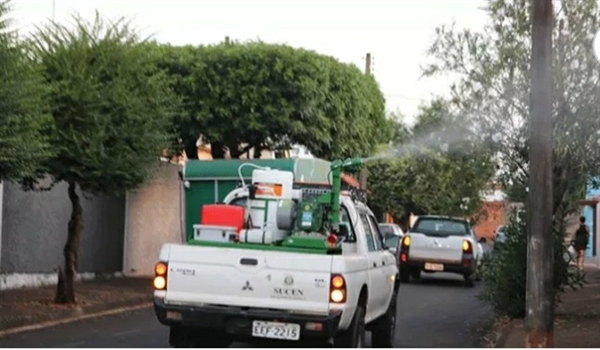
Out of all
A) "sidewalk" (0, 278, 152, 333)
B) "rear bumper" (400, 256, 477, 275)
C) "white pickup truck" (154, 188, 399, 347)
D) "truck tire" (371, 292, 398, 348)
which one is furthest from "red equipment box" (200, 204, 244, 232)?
"rear bumper" (400, 256, 477, 275)

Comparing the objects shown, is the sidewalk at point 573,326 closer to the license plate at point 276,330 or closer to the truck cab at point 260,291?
the truck cab at point 260,291

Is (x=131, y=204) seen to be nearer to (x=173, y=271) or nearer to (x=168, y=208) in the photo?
(x=168, y=208)

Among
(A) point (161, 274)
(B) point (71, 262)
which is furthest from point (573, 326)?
(B) point (71, 262)

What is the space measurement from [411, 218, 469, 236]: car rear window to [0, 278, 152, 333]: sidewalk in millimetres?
7369

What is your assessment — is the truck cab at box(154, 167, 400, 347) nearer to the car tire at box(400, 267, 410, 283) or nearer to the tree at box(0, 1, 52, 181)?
the tree at box(0, 1, 52, 181)

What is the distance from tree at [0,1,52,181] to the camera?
13.5m

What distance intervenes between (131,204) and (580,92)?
13778 millimetres

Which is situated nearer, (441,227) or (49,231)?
(49,231)

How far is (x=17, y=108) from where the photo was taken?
44.5 feet

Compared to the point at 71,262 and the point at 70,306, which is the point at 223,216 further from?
the point at 71,262

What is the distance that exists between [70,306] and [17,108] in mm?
5067

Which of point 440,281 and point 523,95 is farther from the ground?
point 523,95

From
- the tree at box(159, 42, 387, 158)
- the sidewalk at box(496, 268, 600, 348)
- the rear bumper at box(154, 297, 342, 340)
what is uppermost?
the tree at box(159, 42, 387, 158)

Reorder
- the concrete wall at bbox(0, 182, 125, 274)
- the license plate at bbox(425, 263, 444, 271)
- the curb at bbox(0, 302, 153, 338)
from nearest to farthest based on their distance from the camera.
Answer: the curb at bbox(0, 302, 153, 338) < the concrete wall at bbox(0, 182, 125, 274) < the license plate at bbox(425, 263, 444, 271)
